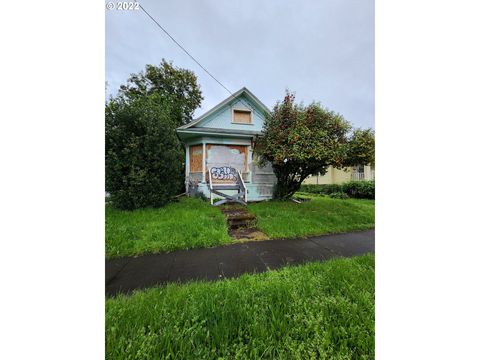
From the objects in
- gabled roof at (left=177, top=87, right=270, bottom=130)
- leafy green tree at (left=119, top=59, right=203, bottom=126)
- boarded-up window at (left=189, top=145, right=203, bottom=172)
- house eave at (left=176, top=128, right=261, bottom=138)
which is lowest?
boarded-up window at (left=189, top=145, right=203, bottom=172)

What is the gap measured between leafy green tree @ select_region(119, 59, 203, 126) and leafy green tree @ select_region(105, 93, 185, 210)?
9.22 metres

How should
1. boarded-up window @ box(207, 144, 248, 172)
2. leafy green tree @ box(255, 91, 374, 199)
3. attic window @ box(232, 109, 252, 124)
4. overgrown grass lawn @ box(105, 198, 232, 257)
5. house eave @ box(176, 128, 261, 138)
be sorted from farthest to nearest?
attic window @ box(232, 109, 252, 124)
boarded-up window @ box(207, 144, 248, 172)
house eave @ box(176, 128, 261, 138)
leafy green tree @ box(255, 91, 374, 199)
overgrown grass lawn @ box(105, 198, 232, 257)

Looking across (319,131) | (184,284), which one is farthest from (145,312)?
(319,131)

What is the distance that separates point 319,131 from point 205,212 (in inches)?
179

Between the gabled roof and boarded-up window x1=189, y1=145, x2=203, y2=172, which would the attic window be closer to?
the gabled roof

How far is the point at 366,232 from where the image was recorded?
14.3 feet

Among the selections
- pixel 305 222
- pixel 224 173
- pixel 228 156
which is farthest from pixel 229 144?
pixel 305 222

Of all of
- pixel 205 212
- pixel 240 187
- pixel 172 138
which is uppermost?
pixel 172 138

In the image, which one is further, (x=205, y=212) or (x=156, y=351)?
(x=205, y=212)

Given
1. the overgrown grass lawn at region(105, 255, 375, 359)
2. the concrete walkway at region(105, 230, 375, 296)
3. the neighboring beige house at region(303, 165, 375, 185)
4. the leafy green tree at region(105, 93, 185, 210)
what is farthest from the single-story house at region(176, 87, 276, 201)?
the neighboring beige house at region(303, 165, 375, 185)

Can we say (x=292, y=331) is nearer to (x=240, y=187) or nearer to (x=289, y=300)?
(x=289, y=300)

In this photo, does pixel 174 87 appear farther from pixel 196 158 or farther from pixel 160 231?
pixel 160 231

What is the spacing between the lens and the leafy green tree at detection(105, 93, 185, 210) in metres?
5.24

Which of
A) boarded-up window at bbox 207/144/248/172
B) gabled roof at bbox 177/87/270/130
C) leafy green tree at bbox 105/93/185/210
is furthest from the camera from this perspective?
gabled roof at bbox 177/87/270/130
